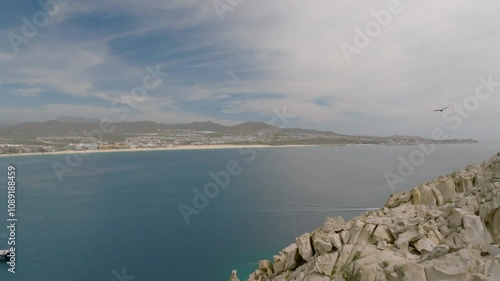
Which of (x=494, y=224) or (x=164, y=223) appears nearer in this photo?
(x=494, y=224)

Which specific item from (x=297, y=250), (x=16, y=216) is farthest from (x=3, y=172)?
(x=297, y=250)

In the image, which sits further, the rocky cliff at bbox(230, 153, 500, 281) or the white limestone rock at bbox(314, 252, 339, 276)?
the white limestone rock at bbox(314, 252, 339, 276)

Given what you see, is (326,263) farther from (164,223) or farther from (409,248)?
(164,223)

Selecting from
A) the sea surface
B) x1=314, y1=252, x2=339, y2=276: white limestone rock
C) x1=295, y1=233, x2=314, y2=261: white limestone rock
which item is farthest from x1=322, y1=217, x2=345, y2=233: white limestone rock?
the sea surface

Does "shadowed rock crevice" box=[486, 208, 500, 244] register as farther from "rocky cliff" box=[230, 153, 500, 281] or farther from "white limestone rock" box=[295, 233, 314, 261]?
"white limestone rock" box=[295, 233, 314, 261]

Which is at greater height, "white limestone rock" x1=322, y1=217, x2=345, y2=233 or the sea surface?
"white limestone rock" x1=322, y1=217, x2=345, y2=233

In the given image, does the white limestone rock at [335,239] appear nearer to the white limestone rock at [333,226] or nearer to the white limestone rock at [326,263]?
the white limestone rock at [326,263]


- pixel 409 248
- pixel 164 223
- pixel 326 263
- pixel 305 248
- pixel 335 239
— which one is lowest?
pixel 164 223

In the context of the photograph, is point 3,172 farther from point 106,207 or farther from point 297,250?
point 297,250

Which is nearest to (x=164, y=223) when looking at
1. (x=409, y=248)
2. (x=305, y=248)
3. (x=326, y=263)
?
(x=305, y=248)

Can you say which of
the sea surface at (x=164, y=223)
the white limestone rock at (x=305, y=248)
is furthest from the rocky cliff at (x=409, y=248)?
the sea surface at (x=164, y=223)
